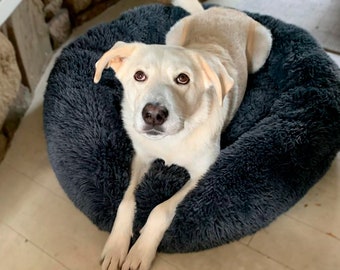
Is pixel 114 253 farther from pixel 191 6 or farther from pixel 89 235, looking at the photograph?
pixel 191 6

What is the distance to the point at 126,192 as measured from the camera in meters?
1.72

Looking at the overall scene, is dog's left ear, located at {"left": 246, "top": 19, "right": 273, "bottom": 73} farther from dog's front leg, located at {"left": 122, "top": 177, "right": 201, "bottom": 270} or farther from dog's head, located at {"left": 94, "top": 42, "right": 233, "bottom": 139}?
dog's front leg, located at {"left": 122, "top": 177, "right": 201, "bottom": 270}

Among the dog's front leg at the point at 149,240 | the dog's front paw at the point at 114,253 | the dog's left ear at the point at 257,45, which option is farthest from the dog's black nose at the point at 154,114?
the dog's left ear at the point at 257,45

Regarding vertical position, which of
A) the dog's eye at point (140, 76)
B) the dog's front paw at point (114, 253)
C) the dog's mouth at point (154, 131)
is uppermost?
the dog's eye at point (140, 76)

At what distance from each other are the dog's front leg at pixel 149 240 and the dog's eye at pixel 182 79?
435 mm

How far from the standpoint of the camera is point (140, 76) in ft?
4.89

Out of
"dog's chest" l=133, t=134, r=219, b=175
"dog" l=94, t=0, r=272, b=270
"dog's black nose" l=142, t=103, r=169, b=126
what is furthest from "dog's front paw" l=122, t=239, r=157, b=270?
"dog's black nose" l=142, t=103, r=169, b=126

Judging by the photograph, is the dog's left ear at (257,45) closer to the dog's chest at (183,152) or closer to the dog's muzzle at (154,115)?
the dog's chest at (183,152)

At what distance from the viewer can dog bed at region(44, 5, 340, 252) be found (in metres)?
1.64

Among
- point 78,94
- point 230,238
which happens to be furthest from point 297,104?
point 78,94

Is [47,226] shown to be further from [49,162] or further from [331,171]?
[331,171]

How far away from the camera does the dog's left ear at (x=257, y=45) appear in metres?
2.17

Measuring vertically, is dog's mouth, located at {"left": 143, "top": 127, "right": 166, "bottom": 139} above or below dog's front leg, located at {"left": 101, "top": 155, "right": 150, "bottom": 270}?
above

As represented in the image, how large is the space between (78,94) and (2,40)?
38cm
